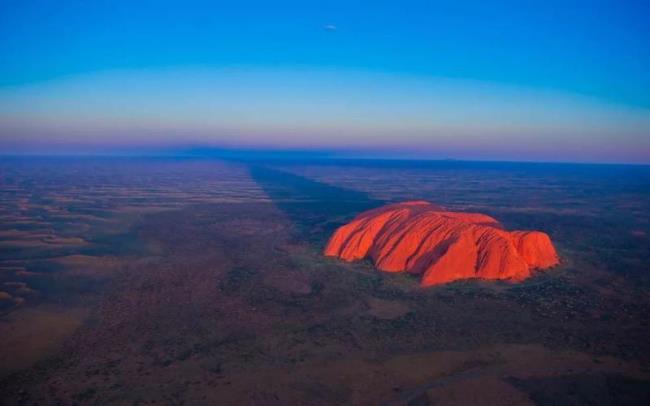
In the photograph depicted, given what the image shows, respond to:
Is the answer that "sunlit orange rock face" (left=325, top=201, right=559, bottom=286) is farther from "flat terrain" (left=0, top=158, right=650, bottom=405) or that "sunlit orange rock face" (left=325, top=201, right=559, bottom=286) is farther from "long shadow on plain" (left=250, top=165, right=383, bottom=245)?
"long shadow on plain" (left=250, top=165, right=383, bottom=245)

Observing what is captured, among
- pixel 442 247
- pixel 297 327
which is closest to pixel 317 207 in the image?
pixel 442 247

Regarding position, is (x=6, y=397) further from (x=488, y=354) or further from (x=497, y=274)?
→ (x=497, y=274)

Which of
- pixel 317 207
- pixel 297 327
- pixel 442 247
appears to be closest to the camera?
pixel 297 327

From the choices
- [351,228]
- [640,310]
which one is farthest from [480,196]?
[640,310]

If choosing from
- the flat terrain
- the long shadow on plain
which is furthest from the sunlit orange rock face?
the long shadow on plain

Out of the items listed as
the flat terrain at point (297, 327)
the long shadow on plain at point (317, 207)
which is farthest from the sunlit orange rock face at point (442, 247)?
the long shadow on plain at point (317, 207)

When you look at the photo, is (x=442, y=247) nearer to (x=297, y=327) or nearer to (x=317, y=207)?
(x=297, y=327)

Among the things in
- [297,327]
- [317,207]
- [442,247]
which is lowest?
[297,327]

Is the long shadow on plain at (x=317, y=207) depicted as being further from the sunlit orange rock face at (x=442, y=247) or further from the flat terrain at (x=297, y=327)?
the sunlit orange rock face at (x=442, y=247)
